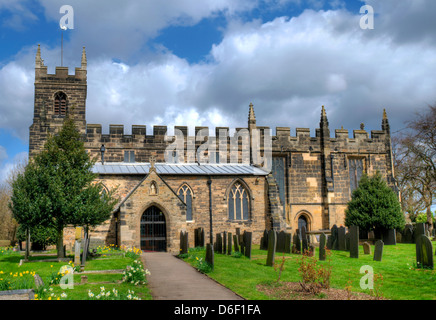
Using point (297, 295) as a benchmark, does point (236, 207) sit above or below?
above

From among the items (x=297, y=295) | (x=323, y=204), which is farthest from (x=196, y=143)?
(x=297, y=295)

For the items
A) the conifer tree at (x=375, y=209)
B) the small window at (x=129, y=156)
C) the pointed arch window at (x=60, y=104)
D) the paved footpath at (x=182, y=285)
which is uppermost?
the pointed arch window at (x=60, y=104)

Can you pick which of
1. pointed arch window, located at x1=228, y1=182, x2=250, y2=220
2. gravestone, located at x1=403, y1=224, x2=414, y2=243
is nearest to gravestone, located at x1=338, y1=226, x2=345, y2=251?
gravestone, located at x1=403, y1=224, x2=414, y2=243

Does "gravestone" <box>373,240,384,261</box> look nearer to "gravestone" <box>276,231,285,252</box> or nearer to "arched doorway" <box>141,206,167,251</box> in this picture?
"gravestone" <box>276,231,285,252</box>

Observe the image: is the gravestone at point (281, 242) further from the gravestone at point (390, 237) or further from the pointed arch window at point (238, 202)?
the gravestone at point (390, 237)

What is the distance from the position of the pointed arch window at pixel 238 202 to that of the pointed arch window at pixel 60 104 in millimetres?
14276

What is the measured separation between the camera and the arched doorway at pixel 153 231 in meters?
24.8

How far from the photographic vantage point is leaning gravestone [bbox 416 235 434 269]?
48.0ft

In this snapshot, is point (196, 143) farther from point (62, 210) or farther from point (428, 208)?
point (428, 208)

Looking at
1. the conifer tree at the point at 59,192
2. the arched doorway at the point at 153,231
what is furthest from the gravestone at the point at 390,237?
the conifer tree at the point at 59,192

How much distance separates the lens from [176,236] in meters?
24.7

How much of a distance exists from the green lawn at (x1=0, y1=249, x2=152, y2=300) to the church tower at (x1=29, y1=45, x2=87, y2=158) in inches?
553

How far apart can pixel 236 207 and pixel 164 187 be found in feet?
19.7

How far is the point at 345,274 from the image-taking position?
582 inches
